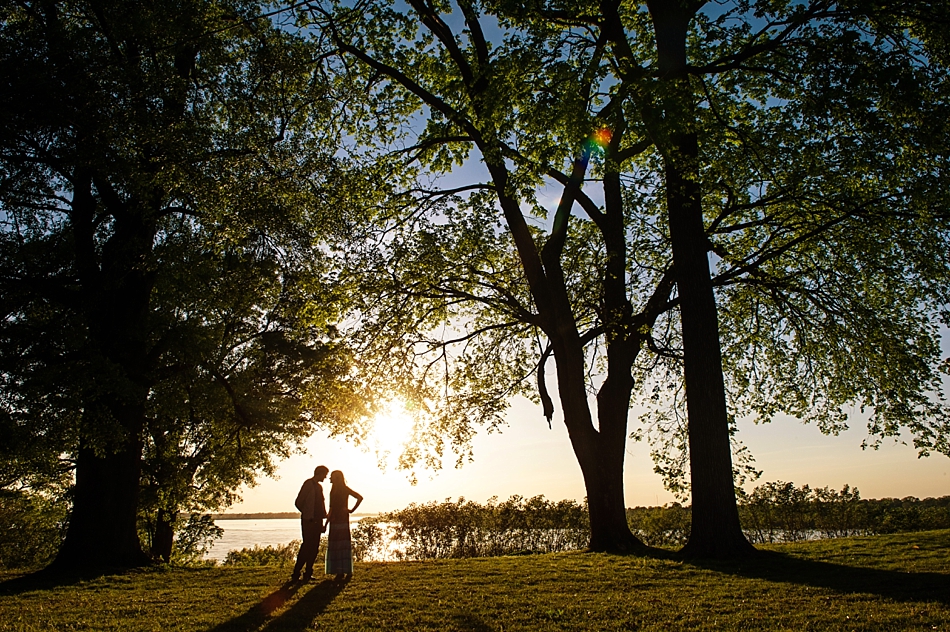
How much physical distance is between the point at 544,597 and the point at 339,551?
4.20 m

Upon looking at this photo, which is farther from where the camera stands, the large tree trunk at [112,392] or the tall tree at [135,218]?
the large tree trunk at [112,392]

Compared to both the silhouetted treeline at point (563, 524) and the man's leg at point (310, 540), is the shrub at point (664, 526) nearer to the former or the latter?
the silhouetted treeline at point (563, 524)

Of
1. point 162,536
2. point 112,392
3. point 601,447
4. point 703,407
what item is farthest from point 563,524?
point 162,536

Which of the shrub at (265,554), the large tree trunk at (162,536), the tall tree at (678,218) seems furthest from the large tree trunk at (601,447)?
the large tree trunk at (162,536)

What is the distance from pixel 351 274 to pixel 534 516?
995 centimetres

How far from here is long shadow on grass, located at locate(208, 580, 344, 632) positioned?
6801 millimetres

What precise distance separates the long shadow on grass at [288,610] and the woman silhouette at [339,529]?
61 centimetres

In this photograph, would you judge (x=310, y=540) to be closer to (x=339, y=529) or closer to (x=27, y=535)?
(x=339, y=529)

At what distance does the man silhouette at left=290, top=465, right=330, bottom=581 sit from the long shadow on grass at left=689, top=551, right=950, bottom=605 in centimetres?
642

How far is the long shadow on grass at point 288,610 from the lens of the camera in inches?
268

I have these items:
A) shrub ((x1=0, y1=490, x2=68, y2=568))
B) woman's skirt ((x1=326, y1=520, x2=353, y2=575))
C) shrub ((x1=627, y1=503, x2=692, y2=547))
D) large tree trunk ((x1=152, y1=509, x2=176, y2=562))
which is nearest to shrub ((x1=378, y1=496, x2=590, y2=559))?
shrub ((x1=627, y1=503, x2=692, y2=547))

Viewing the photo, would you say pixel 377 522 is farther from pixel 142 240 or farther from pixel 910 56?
pixel 910 56

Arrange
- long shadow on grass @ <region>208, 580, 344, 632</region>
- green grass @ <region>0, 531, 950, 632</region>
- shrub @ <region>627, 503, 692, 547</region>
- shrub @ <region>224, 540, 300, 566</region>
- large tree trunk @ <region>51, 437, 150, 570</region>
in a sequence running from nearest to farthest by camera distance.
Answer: green grass @ <region>0, 531, 950, 632</region> → long shadow on grass @ <region>208, 580, 344, 632</region> → large tree trunk @ <region>51, 437, 150, 570</region> → shrub @ <region>627, 503, 692, 547</region> → shrub @ <region>224, 540, 300, 566</region>

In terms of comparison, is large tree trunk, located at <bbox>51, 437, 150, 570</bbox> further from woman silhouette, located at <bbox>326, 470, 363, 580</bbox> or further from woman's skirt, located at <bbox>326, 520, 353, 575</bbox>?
woman's skirt, located at <bbox>326, 520, 353, 575</bbox>
